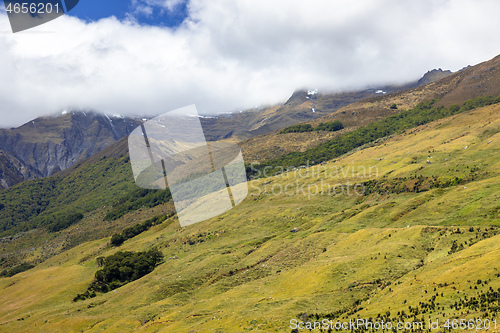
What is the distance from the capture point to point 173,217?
12600 centimetres

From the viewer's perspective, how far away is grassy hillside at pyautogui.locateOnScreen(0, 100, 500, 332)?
3266 cm

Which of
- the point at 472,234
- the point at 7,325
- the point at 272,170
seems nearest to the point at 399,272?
the point at 472,234

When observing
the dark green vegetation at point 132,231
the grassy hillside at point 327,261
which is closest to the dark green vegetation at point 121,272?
the grassy hillside at point 327,261

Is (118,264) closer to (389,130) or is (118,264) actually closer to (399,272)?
(399,272)

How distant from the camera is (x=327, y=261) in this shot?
159ft

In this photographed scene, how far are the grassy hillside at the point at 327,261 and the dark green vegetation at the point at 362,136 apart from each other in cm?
5700

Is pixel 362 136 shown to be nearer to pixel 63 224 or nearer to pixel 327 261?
pixel 327 261

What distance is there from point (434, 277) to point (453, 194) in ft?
111

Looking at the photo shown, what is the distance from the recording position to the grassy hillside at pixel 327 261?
3266 cm

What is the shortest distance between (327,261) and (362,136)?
151m

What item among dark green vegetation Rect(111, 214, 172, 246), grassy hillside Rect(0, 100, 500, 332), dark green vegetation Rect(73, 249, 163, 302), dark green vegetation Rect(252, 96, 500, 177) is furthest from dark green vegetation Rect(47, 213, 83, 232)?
dark green vegetation Rect(73, 249, 163, 302)

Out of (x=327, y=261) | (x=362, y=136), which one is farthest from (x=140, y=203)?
(x=327, y=261)

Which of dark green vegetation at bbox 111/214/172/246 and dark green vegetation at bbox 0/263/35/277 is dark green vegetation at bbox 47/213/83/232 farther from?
dark green vegetation at bbox 111/214/172/246

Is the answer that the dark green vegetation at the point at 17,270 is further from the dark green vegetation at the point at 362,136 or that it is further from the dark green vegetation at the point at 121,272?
the dark green vegetation at the point at 362,136
